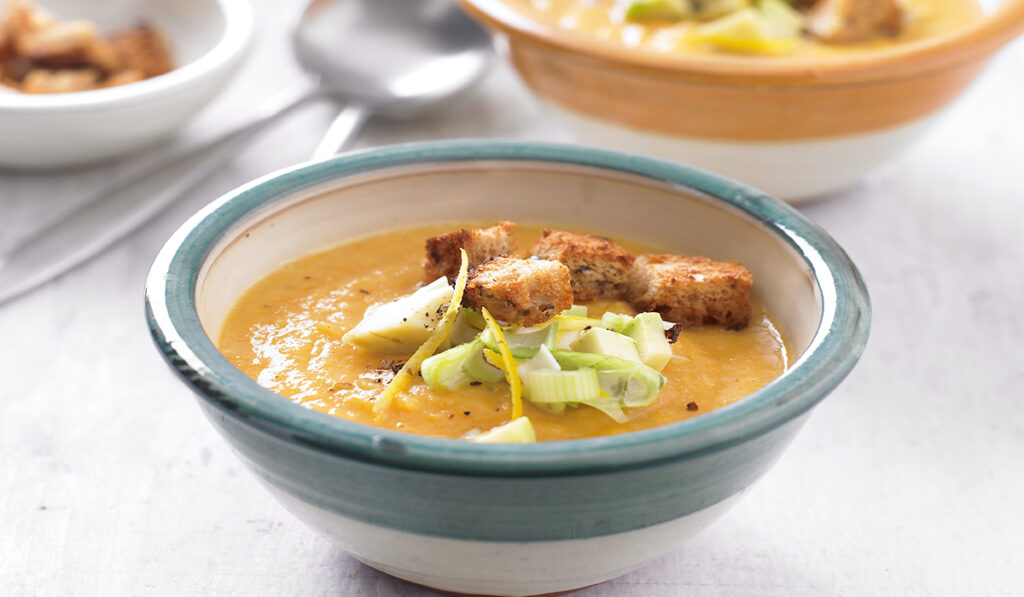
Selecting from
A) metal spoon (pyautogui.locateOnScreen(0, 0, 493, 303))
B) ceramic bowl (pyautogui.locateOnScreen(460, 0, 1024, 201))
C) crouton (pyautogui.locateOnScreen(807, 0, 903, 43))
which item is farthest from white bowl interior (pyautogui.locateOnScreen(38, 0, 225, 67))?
crouton (pyautogui.locateOnScreen(807, 0, 903, 43))

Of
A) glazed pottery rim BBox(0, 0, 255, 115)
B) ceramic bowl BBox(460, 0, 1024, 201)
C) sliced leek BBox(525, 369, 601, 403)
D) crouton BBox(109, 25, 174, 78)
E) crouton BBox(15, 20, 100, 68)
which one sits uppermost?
sliced leek BBox(525, 369, 601, 403)

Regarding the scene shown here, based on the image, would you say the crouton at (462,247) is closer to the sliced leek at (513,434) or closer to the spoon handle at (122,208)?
the sliced leek at (513,434)

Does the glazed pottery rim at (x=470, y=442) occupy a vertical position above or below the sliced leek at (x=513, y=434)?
above

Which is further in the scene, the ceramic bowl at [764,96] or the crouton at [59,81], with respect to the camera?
the crouton at [59,81]

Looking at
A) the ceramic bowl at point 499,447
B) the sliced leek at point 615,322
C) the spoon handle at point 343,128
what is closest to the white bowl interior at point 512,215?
the ceramic bowl at point 499,447

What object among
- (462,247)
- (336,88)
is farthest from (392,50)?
(462,247)

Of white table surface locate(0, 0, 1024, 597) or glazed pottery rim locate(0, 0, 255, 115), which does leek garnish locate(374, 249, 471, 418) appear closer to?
white table surface locate(0, 0, 1024, 597)
